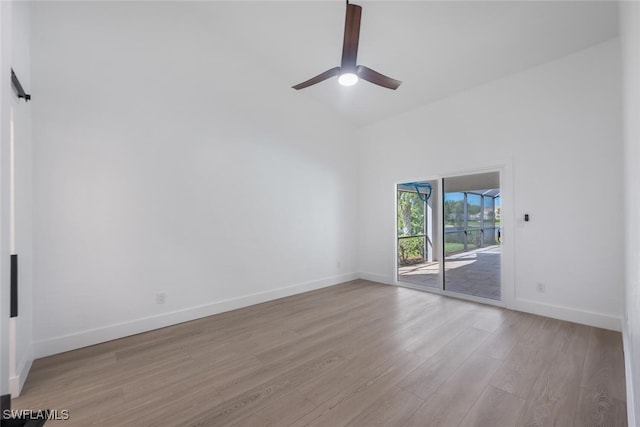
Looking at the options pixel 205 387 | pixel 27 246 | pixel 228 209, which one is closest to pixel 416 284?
pixel 228 209

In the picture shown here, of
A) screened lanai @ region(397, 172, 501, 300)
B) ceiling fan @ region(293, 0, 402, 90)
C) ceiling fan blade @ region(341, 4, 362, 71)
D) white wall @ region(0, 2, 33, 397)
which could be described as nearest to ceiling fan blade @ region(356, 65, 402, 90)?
ceiling fan @ region(293, 0, 402, 90)

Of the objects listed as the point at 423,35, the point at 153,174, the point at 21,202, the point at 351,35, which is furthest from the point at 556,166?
the point at 21,202

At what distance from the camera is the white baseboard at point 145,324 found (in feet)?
8.30

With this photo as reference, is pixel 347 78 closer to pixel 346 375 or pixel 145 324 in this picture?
pixel 346 375

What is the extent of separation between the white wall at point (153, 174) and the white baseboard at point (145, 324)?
1 centimetres

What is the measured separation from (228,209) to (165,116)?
139 centimetres

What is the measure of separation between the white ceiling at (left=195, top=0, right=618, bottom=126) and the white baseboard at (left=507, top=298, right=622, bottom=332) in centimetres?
314

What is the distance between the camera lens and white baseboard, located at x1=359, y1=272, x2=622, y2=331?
114 inches

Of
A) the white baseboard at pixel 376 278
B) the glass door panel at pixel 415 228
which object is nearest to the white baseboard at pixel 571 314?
the glass door panel at pixel 415 228

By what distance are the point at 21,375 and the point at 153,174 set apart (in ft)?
6.79

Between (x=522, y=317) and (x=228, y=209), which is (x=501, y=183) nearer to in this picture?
(x=522, y=317)

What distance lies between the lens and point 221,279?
3617 millimetres

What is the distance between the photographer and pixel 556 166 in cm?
327

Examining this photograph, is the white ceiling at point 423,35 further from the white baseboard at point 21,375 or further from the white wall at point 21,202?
the white baseboard at point 21,375
